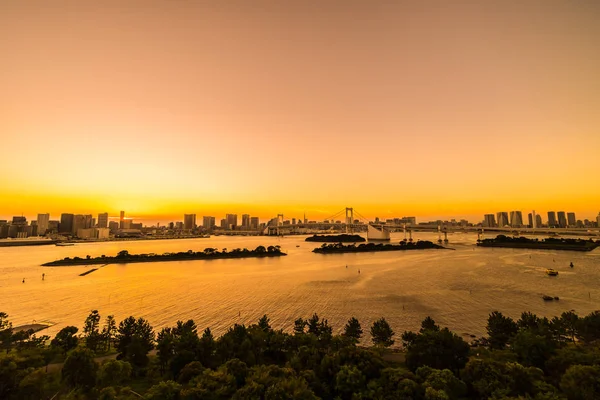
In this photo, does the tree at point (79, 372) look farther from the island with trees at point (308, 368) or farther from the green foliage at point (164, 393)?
the green foliage at point (164, 393)

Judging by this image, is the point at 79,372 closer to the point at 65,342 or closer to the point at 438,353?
the point at 65,342

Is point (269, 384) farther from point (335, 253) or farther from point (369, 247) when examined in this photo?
point (369, 247)

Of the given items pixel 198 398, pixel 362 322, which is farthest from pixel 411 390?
pixel 362 322

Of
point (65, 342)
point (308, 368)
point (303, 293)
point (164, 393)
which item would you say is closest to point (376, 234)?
point (303, 293)

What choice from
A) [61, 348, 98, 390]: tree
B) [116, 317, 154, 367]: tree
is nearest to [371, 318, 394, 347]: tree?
[116, 317, 154, 367]: tree

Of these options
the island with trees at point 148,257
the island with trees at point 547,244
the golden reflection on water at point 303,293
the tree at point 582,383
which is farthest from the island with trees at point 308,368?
the island with trees at point 547,244

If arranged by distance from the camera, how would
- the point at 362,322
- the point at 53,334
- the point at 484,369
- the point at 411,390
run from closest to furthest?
the point at 411,390 < the point at 484,369 < the point at 53,334 < the point at 362,322

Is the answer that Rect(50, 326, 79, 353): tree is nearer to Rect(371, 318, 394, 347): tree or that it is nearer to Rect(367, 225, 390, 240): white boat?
Rect(371, 318, 394, 347): tree
